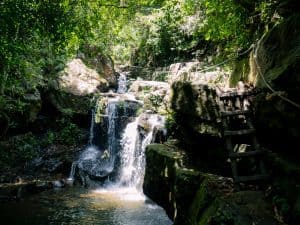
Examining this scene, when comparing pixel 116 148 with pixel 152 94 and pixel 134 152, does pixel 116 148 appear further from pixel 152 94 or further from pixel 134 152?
pixel 152 94

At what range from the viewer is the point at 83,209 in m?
11.3

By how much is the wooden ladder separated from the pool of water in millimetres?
3625

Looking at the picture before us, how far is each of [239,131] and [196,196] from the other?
145cm

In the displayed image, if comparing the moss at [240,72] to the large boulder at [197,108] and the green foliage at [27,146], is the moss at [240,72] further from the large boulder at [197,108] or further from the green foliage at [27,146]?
the green foliage at [27,146]

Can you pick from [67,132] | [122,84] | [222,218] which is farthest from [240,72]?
[122,84]

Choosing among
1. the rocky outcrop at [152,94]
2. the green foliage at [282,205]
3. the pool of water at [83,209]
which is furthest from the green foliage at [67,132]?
the green foliage at [282,205]

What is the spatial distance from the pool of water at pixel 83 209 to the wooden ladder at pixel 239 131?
3.62 metres

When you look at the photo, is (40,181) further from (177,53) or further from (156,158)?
(177,53)

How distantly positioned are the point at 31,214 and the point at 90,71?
1275 centimetres

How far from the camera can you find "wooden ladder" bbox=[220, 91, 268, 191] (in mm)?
6199

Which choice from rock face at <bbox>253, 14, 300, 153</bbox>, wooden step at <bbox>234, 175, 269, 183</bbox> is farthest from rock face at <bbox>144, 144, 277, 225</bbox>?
rock face at <bbox>253, 14, 300, 153</bbox>

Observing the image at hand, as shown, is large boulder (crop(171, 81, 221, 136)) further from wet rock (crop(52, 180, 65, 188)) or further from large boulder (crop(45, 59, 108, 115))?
large boulder (crop(45, 59, 108, 115))

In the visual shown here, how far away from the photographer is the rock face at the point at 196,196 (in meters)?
5.18

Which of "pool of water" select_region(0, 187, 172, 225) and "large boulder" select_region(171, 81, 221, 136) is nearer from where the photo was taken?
"large boulder" select_region(171, 81, 221, 136)
